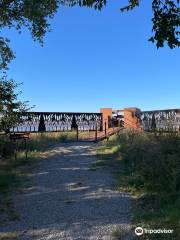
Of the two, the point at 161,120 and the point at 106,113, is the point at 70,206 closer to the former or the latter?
the point at 161,120

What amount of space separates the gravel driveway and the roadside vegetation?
13.0 inches

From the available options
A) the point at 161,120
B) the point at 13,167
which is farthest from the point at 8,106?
the point at 161,120

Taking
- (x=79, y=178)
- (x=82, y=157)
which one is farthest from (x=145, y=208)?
(x=82, y=157)

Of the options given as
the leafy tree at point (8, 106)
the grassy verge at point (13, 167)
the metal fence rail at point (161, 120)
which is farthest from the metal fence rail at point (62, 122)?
the leafy tree at point (8, 106)

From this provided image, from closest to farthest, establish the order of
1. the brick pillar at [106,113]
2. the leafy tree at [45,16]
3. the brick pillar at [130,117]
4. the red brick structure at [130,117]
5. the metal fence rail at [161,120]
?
the leafy tree at [45,16]
the metal fence rail at [161,120]
the red brick structure at [130,117]
the brick pillar at [130,117]
the brick pillar at [106,113]

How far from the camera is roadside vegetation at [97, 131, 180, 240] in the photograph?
7301mm

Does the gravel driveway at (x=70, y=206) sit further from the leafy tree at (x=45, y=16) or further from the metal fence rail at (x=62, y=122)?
the metal fence rail at (x=62, y=122)

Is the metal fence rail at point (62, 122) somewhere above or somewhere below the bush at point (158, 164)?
above

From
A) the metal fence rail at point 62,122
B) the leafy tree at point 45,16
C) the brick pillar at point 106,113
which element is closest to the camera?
the leafy tree at point 45,16

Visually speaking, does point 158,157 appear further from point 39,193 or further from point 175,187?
point 39,193

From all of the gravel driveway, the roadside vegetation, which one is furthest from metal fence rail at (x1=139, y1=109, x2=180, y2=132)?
the gravel driveway

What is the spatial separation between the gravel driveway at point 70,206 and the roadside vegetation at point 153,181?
1.09 feet

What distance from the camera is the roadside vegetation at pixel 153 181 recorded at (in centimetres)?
730

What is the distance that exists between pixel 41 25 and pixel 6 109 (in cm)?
522
